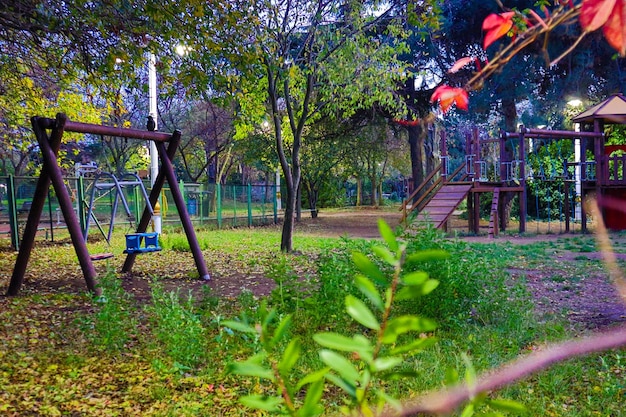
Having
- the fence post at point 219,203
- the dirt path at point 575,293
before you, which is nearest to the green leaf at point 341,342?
the dirt path at point 575,293

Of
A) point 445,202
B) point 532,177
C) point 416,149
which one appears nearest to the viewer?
point 445,202

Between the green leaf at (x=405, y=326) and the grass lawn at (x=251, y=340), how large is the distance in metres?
1.06

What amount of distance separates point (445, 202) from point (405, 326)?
13.4 metres

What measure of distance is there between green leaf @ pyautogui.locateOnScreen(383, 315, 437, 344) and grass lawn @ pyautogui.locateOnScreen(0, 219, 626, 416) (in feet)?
3.47

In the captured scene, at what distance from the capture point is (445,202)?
1353 cm

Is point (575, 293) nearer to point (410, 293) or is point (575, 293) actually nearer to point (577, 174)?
point (410, 293)

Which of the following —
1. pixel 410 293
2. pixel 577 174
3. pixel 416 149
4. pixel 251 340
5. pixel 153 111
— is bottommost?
pixel 251 340

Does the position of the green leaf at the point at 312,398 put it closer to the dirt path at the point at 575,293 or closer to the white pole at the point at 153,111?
the dirt path at the point at 575,293

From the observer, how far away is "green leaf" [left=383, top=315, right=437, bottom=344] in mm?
510

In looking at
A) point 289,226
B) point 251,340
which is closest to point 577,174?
point 289,226

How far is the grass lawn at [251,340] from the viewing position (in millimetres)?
2883

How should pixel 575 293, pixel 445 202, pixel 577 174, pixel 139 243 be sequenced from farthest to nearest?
pixel 577 174, pixel 445 202, pixel 139 243, pixel 575 293

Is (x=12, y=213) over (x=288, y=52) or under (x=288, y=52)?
under

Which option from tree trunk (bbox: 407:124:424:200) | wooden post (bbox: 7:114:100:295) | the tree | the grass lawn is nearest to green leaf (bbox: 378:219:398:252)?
the grass lawn
